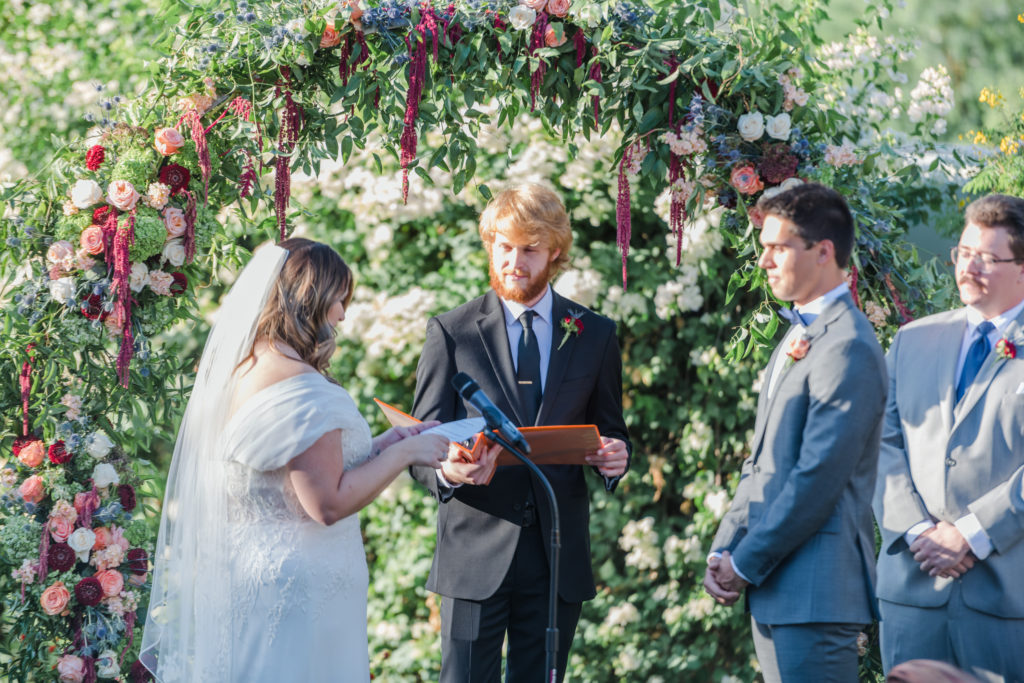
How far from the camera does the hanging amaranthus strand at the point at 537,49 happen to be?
3734 mm

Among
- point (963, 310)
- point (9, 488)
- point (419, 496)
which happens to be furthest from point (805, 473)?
point (419, 496)

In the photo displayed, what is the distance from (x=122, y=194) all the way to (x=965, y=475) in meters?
2.89

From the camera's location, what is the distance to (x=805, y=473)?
2662mm

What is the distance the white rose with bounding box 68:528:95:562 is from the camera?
3.74 m

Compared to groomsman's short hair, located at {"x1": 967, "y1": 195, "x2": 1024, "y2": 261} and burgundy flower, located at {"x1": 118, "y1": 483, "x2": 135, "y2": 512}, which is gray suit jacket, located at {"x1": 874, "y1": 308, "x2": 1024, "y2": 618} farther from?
burgundy flower, located at {"x1": 118, "y1": 483, "x2": 135, "y2": 512}

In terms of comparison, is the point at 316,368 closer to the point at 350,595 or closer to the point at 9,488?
the point at 350,595

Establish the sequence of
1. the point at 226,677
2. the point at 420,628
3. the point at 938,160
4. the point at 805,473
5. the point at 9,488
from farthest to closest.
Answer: the point at 420,628
the point at 938,160
the point at 9,488
the point at 226,677
the point at 805,473

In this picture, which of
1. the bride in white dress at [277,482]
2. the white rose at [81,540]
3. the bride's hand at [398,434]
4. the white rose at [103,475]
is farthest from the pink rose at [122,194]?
the bride's hand at [398,434]

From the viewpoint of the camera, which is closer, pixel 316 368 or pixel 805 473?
pixel 805 473

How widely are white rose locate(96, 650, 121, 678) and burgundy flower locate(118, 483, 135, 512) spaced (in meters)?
0.51

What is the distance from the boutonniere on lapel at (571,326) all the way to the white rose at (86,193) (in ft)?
5.56

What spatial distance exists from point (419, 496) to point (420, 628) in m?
0.68

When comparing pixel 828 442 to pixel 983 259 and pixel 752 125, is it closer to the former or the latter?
pixel 983 259

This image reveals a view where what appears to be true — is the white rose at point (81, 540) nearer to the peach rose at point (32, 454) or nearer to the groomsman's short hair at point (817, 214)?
the peach rose at point (32, 454)
